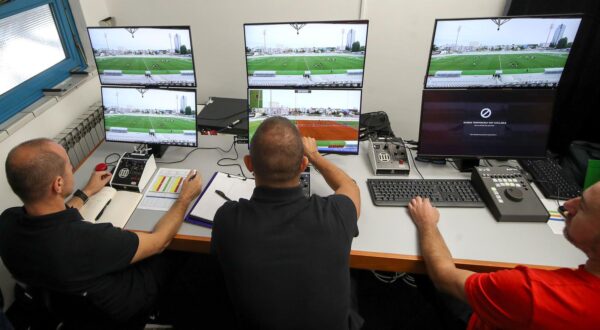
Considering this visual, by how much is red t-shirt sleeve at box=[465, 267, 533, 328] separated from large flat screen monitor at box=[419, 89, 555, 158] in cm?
82

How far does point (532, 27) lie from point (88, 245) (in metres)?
2.14

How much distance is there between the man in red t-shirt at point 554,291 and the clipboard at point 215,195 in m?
1.03

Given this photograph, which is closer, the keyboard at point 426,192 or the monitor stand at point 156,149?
the keyboard at point 426,192

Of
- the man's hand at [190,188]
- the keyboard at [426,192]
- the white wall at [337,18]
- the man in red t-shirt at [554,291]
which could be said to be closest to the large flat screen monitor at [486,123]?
the keyboard at [426,192]

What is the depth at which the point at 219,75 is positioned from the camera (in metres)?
3.10

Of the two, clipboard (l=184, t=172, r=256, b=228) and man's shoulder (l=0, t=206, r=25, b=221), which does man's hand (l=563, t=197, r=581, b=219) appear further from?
man's shoulder (l=0, t=206, r=25, b=221)

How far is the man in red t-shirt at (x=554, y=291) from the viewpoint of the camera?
3.05ft

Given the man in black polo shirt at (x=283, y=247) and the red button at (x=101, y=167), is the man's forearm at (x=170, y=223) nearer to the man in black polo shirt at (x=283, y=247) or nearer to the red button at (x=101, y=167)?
the man in black polo shirt at (x=283, y=247)

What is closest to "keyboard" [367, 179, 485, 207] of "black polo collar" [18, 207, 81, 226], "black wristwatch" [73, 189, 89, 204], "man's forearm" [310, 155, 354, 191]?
"man's forearm" [310, 155, 354, 191]

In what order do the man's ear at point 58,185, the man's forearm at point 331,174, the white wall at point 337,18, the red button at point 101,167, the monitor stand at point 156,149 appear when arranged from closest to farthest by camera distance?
the man's ear at point 58,185 → the man's forearm at point 331,174 → the red button at point 101,167 → the monitor stand at point 156,149 → the white wall at point 337,18

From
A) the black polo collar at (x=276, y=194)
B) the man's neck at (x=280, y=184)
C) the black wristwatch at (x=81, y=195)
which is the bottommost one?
the black wristwatch at (x=81, y=195)

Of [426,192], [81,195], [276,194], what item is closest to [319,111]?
[426,192]

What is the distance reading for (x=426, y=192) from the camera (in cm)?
166

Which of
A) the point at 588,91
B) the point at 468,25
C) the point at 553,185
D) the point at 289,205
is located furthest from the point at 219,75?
the point at 588,91
